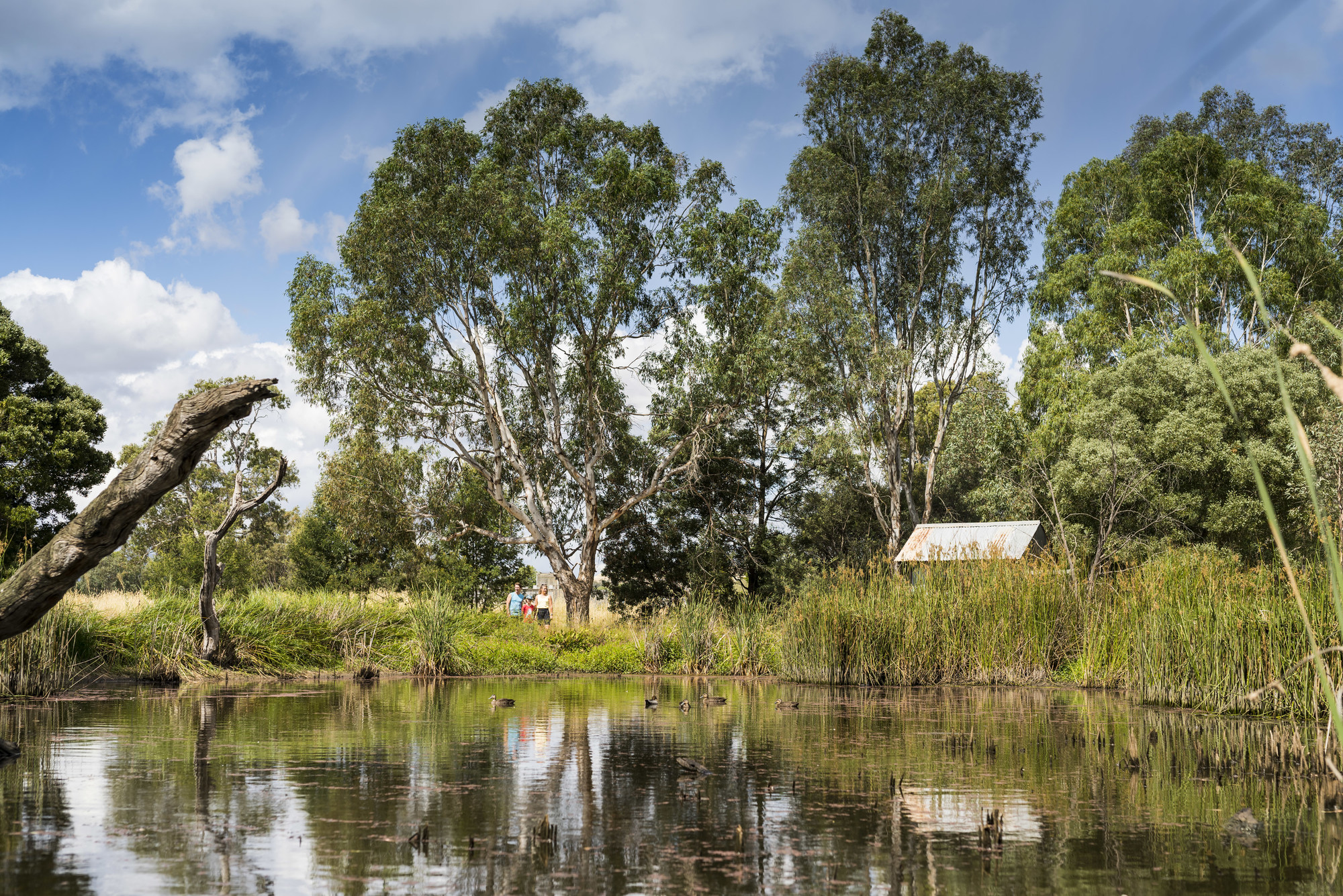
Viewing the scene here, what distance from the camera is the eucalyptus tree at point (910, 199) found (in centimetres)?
3603

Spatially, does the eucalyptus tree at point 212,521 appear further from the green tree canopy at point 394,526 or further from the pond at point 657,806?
the pond at point 657,806

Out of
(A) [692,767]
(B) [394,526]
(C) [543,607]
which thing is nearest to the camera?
(A) [692,767]

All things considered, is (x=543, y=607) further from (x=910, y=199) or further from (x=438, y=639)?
(x=910, y=199)

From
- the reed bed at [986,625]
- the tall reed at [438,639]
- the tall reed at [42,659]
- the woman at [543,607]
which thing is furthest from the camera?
the woman at [543,607]

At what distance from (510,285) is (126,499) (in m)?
23.8

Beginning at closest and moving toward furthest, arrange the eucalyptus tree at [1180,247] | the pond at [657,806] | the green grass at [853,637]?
the pond at [657,806], the green grass at [853,637], the eucalyptus tree at [1180,247]

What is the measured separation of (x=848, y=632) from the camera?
16406 mm

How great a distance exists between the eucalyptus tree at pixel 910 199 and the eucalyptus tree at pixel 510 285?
313 inches

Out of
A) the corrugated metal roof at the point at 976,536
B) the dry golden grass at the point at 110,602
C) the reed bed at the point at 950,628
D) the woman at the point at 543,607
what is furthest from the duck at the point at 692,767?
the corrugated metal roof at the point at 976,536

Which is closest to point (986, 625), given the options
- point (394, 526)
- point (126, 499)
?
point (126, 499)

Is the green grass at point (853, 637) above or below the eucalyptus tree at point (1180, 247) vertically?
below

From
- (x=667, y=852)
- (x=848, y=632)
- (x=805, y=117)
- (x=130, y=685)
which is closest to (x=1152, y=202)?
→ (x=805, y=117)

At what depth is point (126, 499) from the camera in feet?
21.9

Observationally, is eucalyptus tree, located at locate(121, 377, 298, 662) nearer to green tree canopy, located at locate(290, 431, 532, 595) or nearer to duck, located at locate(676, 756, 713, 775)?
green tree canopy, located at locate(290, 431, 532, 595)
